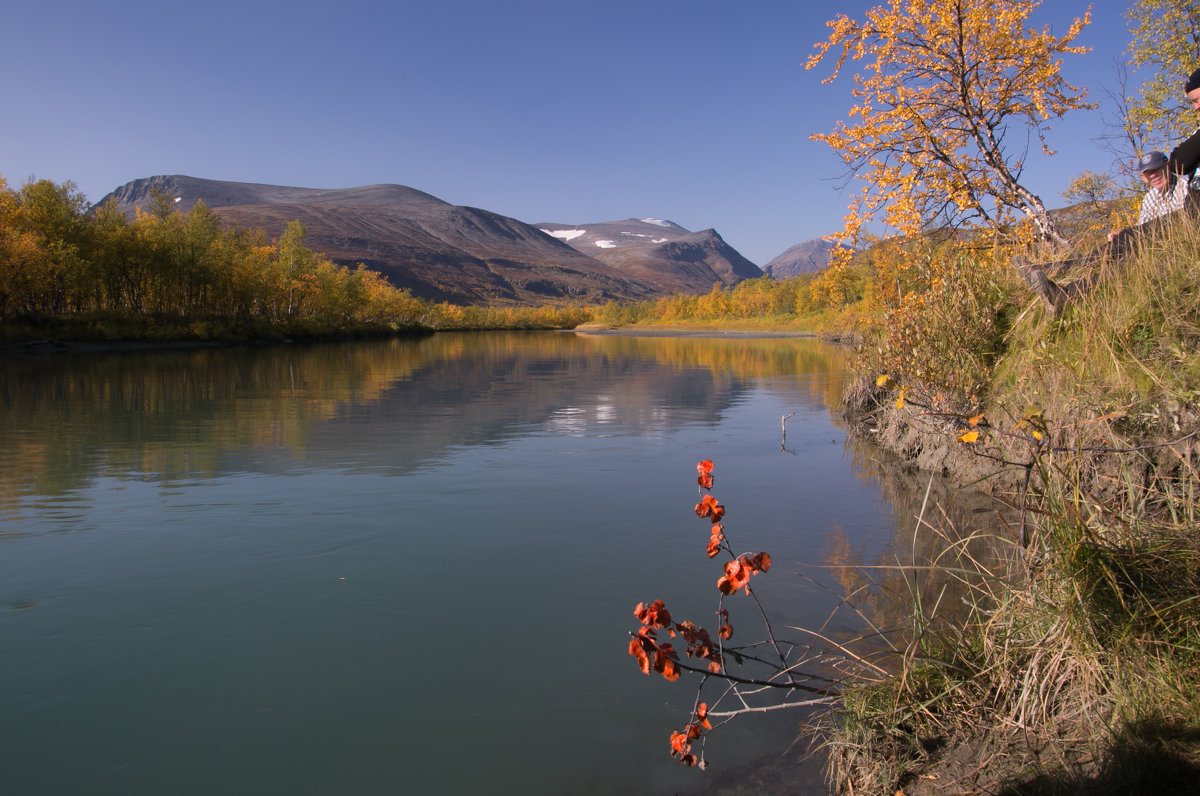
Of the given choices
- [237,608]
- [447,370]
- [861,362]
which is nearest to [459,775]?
[237,608]

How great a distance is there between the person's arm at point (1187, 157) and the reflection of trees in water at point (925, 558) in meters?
2.95

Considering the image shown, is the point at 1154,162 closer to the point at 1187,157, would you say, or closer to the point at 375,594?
the point at 1187,157

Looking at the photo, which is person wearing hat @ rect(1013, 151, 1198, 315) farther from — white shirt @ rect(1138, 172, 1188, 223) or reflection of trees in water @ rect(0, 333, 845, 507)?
reflection of trees in water @ rect(0, 333, 845, 507)

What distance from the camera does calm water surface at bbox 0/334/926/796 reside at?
11.3ft

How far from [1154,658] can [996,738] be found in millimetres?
649

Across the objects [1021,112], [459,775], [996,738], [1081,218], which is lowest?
[459,775]

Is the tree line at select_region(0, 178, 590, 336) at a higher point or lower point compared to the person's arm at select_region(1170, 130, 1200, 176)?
higher

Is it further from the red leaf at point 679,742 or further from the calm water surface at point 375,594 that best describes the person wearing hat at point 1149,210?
the red leaf at point 679,742

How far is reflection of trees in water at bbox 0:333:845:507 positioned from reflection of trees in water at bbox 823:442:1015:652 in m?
6.57

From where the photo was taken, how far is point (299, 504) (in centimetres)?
786

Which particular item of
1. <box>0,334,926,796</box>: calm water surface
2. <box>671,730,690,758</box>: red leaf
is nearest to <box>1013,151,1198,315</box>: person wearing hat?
<box>0,334,926,796</box>: calm water surface

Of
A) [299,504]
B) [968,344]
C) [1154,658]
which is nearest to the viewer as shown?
[1154,658]

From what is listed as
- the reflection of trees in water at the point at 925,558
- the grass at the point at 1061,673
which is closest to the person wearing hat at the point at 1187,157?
the grass at the point at 1061,673

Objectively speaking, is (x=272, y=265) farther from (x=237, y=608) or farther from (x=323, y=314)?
(x=237, y=608)
